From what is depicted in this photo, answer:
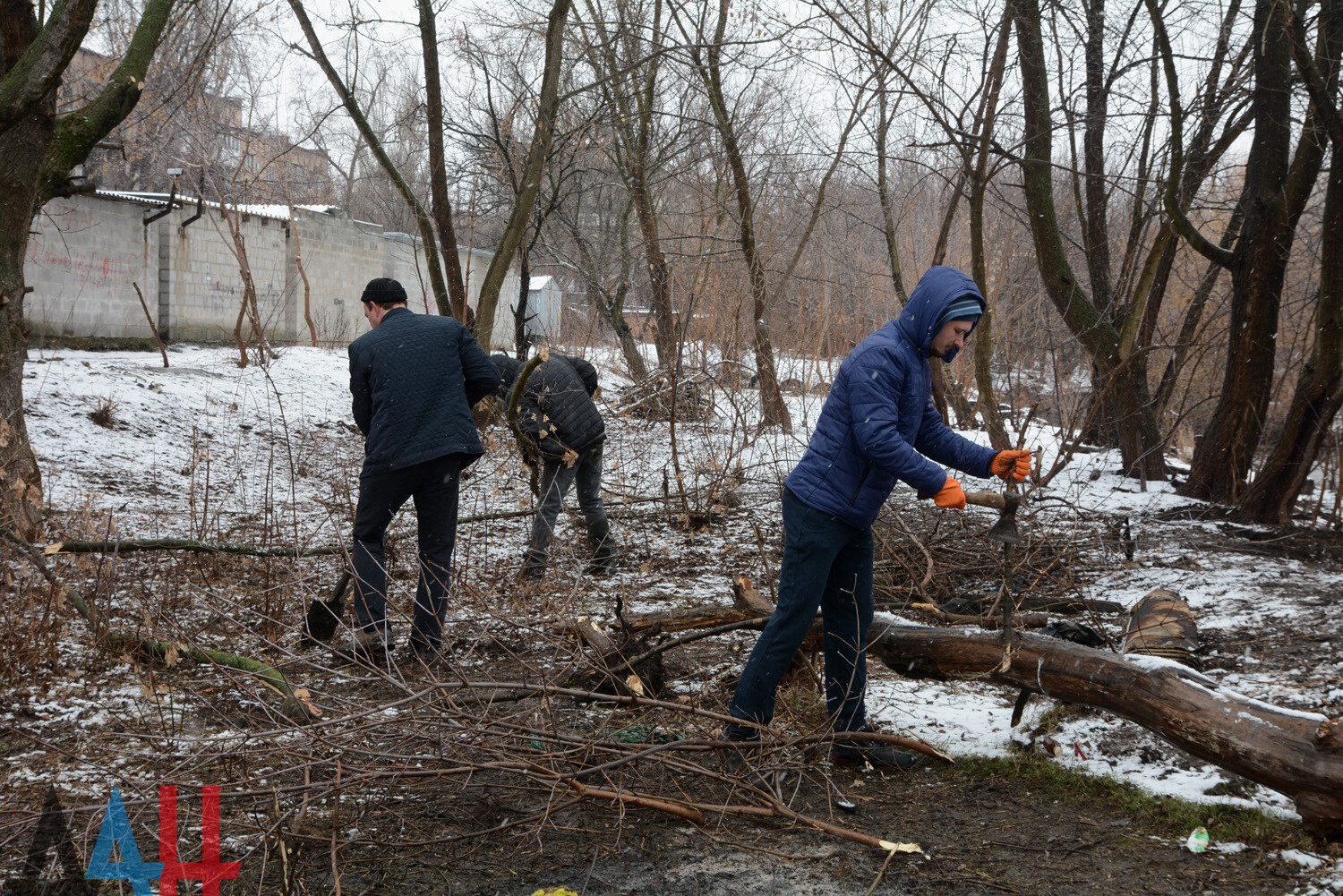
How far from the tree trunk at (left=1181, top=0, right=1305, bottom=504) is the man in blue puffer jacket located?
5.60 meters

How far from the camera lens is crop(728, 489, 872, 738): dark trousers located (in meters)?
3.23

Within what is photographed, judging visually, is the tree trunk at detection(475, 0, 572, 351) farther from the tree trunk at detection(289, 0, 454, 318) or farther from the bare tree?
the bare tree

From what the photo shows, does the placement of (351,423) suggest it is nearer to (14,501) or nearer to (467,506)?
(467,506)

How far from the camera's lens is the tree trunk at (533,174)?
9.74 meters

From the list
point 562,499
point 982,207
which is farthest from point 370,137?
point 982,207

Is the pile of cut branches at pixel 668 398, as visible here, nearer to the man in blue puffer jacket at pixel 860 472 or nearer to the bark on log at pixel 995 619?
the bark on log at pixel 995 619

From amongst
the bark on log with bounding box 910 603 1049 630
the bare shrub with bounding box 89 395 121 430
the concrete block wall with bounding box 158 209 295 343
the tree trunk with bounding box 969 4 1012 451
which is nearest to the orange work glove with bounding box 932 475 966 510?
the bark on log with bounding box 910 603 1049 630

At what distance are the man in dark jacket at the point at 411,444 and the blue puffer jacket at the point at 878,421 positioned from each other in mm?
1926

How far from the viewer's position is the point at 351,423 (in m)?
12.6

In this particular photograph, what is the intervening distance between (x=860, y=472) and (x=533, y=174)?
753cm

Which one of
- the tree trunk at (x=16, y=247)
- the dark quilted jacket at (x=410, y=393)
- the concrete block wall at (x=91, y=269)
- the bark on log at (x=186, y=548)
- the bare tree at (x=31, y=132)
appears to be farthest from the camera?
the concrete block wall at (x=91, y=269)

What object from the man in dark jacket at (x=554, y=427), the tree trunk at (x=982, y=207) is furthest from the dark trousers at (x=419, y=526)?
the tree trunk at (x=982, y=207)

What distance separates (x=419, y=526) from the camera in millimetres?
4574

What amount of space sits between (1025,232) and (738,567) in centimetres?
1597
